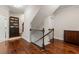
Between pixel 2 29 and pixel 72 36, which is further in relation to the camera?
pixel 72 36

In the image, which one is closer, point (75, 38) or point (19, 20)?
point (19, 20)

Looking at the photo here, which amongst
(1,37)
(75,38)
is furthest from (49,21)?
(75,38)

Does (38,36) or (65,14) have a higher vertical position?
(65,14)

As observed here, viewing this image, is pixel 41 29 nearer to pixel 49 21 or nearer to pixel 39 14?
pixel 49 21

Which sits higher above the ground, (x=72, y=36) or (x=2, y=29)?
(x=2, y=29)

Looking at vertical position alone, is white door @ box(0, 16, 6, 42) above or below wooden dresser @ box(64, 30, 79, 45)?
above

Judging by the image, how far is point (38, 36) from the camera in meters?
2.81

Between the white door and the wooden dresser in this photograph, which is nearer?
the white door
